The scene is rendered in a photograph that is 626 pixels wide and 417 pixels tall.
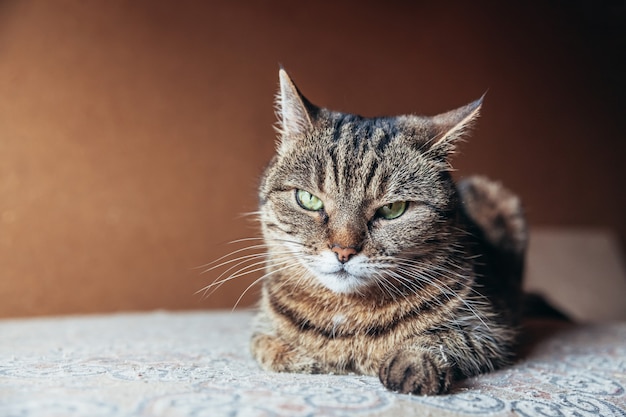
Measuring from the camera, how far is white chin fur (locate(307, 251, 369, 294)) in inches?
38.7

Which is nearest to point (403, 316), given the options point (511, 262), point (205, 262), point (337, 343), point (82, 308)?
point (337, 343)

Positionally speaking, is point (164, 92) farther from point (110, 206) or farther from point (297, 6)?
point (297, 6)

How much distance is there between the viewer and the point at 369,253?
992mm

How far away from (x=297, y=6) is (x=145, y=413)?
2.19m

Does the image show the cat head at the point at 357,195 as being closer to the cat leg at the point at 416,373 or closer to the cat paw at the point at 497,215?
the cat leg at the point at 416,373

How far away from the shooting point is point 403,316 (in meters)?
1.08

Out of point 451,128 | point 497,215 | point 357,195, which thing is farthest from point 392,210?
point 497,215

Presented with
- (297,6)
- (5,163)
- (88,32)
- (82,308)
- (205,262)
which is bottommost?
(82,308)

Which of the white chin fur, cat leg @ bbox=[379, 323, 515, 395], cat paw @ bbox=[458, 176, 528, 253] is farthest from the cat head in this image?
cat paw @ bbox=[458, 176, 528, 253]

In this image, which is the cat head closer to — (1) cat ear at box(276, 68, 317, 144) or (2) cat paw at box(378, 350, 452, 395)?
(1) cat ear at box(276, 68, 317, 144)

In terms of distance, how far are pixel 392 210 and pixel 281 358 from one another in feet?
1.25

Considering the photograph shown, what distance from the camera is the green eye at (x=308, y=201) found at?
3.58ft

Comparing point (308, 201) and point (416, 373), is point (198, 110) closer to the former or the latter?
point (308, 201)

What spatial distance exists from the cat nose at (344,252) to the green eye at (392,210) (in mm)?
128
